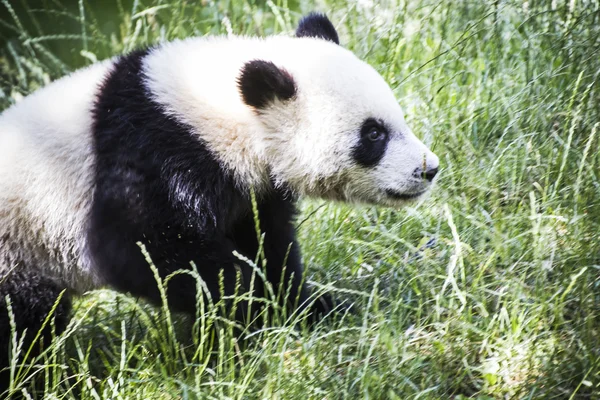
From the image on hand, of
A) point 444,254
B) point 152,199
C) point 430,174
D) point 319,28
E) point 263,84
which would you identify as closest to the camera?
point 152,199

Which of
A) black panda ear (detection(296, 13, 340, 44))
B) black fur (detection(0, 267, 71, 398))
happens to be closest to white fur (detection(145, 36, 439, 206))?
black panda ear (detection(296, 13, 340, 44))

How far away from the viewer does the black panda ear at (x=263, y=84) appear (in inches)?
137

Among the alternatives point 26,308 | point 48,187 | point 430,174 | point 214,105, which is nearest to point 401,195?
point 430,174

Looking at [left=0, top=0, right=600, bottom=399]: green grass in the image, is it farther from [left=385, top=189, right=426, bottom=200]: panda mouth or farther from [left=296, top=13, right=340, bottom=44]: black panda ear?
[left=296, top=13, right=340, bottom=44]: black panda ear

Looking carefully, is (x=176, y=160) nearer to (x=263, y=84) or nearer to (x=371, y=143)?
(x=263, y=84)

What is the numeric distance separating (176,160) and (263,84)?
524mm


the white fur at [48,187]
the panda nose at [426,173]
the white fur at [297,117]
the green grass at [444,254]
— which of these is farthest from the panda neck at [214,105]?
the panda nose at [426,173]

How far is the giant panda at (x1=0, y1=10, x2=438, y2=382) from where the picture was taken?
3.42 meters

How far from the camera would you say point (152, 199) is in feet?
11.1

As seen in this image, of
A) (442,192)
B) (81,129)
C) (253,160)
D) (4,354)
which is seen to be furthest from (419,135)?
(4,354)

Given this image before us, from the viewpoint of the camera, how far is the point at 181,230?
3418 millimetres

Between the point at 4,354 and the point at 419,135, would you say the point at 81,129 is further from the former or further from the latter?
the point at 419,135

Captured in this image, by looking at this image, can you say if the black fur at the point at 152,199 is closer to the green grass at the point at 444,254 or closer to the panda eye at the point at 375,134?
the green grass at the point at 444,254

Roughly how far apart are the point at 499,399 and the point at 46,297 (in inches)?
80.0
